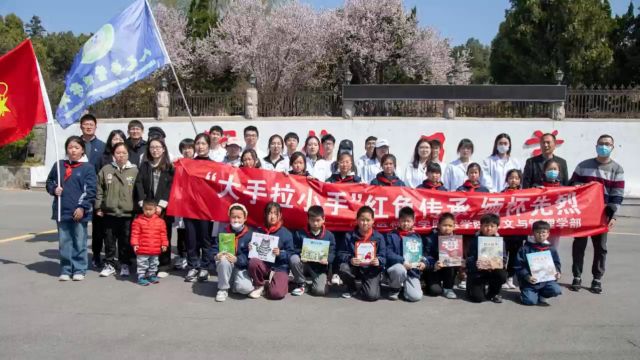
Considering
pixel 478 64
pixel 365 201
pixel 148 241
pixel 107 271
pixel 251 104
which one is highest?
pixel 478 64

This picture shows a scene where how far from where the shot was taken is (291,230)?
648 centimetres

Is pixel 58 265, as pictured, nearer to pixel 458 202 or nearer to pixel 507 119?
pixel 458 202

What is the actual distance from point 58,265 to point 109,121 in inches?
419

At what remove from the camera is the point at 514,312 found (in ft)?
17.5

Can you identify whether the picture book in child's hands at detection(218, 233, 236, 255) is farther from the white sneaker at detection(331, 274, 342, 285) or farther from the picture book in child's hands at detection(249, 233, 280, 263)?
the white sneaker at detection(331, 274, 342, 285)

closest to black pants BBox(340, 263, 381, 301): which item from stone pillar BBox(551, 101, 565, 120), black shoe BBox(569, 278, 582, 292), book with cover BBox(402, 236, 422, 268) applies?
book with cover BBox(402, 236, 422, 268)

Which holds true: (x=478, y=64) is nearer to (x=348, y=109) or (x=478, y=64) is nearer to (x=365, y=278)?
(x=348, y=109)

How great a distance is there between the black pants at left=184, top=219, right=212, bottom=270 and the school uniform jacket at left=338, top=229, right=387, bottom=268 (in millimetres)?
1668

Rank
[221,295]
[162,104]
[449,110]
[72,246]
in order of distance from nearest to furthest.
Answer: [221,295]
[72,246]
[449,110]
[162,104]

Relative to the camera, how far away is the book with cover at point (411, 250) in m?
5.75

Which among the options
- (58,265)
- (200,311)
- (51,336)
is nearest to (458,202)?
(200,311)

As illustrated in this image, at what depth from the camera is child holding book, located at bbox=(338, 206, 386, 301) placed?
564cm

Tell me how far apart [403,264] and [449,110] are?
9.64 meters

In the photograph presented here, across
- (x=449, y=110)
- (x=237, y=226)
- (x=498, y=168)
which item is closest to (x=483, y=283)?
(x=498, y=168)
